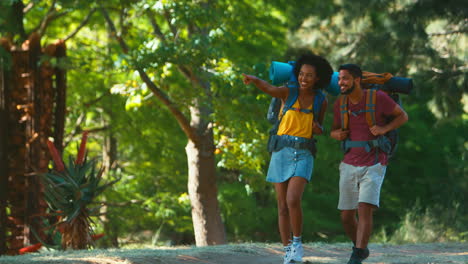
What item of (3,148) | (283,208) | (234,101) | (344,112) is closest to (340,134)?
(344,112)

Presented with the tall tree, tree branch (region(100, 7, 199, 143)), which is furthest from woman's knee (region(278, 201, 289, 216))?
tree branch (region(100, 7, 199, 143))

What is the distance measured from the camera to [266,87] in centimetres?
627

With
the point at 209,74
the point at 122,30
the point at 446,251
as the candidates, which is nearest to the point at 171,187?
the point at 122,30

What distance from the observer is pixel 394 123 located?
602cm

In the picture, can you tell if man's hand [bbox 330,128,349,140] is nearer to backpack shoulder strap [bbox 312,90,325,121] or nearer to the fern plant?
backpack shoulder strap [bbox 312,90,325,121]

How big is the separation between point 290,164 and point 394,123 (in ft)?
3.14

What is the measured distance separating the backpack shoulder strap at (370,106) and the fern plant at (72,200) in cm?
413

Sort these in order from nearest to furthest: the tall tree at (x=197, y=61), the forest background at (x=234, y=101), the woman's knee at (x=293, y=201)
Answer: the woman's knee at (x=293, y=201)
the tall tree at (x=197, y=61)
the forest background at (x=234, y=101)

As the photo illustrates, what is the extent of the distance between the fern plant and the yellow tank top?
354cm

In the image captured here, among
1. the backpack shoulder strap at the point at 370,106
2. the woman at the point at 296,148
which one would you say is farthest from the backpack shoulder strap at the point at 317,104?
the backpack shoulder strap at the point at 370,106

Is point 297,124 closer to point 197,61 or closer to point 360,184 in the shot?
point 360,184

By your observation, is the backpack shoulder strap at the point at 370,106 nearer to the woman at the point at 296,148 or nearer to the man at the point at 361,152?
the man at the point at 361,152

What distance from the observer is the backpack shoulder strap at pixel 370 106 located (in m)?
6.00

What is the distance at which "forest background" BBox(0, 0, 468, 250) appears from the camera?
1323 cm
